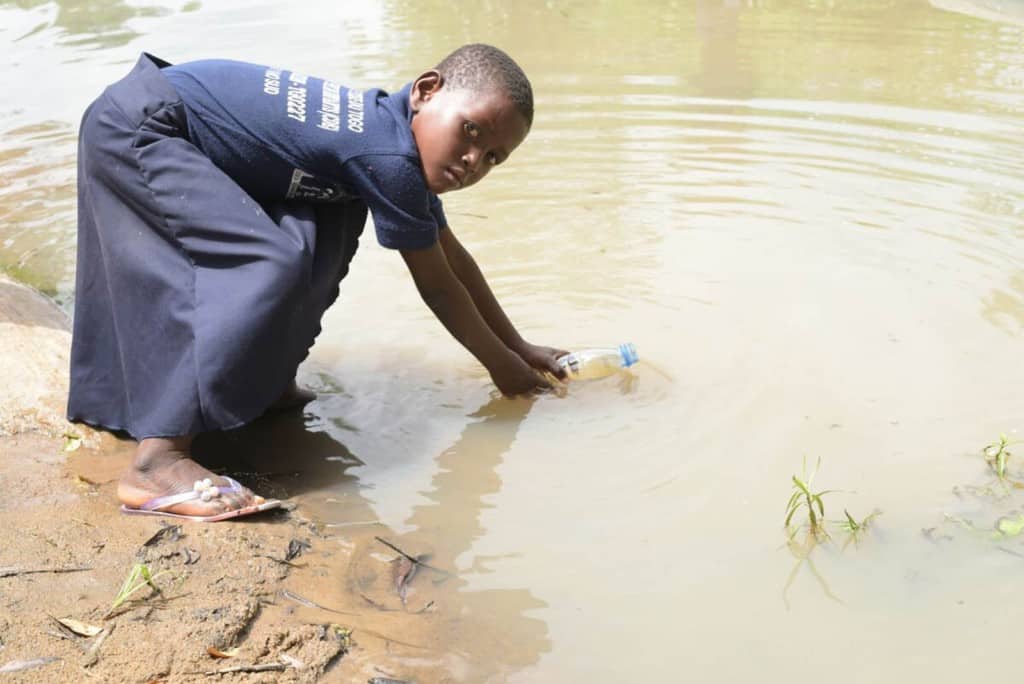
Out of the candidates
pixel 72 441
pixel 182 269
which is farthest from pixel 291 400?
pixel 182 269

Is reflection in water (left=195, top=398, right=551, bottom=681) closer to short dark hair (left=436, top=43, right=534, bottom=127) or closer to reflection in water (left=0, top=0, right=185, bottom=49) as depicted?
short dark hair (left=436, top=43, right=534, bottom=127)

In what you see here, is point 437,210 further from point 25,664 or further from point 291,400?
point 25,664


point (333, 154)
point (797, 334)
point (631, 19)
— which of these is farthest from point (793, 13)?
point (333, 154)

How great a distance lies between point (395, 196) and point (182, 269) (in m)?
0.53

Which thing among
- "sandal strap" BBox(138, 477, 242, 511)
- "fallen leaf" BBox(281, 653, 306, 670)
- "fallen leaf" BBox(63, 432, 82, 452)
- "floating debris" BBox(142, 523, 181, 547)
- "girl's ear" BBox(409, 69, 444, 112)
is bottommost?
"fallen leaf" BBox(63, 432, 82, 452)

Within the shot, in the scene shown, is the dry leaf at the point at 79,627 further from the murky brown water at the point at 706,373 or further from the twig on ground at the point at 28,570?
the murky brown water at the point at 706,373

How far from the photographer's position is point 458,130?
99.3 inches

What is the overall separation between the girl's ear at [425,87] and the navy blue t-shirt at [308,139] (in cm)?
4

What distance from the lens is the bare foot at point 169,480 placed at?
2415 mm

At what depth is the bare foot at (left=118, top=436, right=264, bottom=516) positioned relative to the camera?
242 centimetres

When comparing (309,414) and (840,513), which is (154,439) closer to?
(309,414)

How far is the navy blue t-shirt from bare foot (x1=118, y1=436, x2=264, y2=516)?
0.68 metres

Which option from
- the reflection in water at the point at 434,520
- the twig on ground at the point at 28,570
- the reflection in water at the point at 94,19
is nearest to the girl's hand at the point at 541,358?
the reflection in water at the point at 434,520

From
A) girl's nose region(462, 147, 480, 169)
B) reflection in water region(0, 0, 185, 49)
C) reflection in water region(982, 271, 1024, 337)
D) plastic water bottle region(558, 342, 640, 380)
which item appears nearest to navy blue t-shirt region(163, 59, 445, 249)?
girl's nose region(462, 147, 480, 169)
